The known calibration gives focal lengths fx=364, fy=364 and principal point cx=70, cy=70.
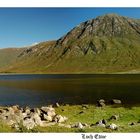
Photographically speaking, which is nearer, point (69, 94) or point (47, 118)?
point (47, 118)

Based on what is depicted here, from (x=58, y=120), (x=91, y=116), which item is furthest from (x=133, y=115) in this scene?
(x=58, y=120)

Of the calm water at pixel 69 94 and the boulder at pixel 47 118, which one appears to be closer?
the boulder at pixel 47 118

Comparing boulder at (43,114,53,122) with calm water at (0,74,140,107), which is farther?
calm water at (0,74,140,107)

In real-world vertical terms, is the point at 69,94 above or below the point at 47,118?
above
